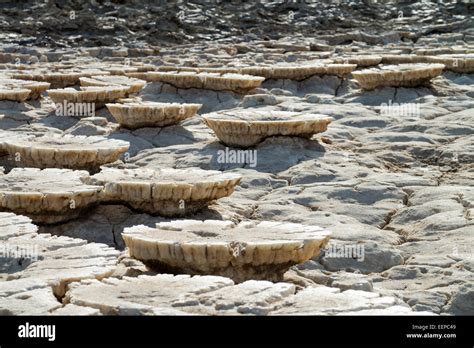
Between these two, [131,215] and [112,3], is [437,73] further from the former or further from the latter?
[112,3]

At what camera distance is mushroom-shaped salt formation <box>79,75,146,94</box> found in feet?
35.5

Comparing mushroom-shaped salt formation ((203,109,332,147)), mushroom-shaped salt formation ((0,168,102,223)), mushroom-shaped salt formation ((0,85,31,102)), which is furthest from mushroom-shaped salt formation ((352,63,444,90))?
mushroom-shaped salt formation ((0,168,102,223))

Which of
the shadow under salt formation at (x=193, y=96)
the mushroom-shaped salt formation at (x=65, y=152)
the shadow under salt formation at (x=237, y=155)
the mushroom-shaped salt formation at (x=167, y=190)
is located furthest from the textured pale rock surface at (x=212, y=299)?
the shadow under salt formation at (x=193, y=96)

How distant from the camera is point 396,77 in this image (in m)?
10.6

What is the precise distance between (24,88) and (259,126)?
3.86 m

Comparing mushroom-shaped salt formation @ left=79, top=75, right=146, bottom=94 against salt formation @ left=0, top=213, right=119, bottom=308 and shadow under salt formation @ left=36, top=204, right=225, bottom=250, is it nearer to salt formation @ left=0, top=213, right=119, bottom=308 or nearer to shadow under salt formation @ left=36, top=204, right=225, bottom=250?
shadow under salt formation @ left=36, top=204, right=225, bottom=250

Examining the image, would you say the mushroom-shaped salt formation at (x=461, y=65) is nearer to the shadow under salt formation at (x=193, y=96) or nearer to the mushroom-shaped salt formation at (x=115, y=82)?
the shadow under salt formation at (x=193, y=96)

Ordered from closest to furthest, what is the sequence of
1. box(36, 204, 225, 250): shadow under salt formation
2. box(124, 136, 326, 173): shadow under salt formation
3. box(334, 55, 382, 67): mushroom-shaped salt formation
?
box(36, 204, 225, 250): shadow under salt formation → box(124, 136, 326, 173): shadow under salt formation → box(334, 55, 382, 67): mushroom-shaped salt formation

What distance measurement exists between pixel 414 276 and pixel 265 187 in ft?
7.38

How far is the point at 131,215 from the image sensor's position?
640 centimetres

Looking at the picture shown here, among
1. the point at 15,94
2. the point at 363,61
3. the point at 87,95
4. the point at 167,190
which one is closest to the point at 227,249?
the point at 167,190

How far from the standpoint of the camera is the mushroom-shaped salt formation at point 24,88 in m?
10.5

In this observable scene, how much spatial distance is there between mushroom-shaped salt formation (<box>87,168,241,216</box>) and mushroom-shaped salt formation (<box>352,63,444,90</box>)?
14.7 feet
